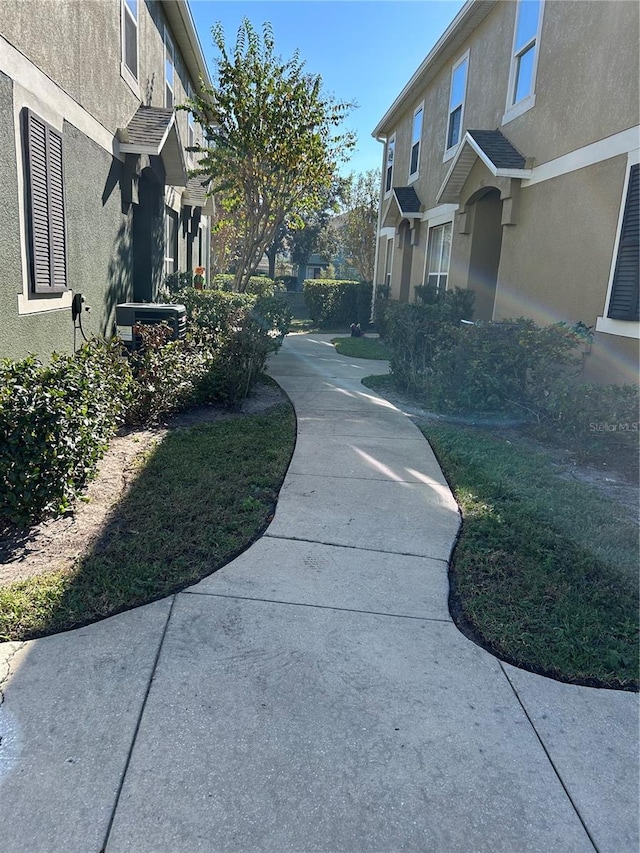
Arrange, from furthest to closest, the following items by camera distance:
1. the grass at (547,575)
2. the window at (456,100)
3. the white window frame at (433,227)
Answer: the white window frame at (433,227) → the window at (456,100) → the grass at (547,575)

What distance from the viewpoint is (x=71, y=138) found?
20.6 feet

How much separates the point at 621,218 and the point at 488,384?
7.46ft

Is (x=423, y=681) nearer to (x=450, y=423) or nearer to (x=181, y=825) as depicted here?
(x=181, y=825)

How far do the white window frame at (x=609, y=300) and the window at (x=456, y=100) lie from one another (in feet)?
21.4

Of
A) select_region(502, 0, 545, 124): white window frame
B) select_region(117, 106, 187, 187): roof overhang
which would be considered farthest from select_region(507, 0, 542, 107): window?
select_region(117, 106, 187, 187): roof overhang

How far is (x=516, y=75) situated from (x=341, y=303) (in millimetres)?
10375

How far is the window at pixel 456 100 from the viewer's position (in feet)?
39.4

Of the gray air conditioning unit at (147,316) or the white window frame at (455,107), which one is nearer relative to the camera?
the gray air conditioning unit at (147,316)

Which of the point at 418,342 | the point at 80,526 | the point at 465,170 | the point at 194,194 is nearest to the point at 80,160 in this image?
the point at 80,526

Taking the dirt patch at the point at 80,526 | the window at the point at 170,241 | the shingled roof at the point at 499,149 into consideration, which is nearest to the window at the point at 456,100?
the shingled roof at the point at 499,149

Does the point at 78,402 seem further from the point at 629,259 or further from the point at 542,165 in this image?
the point at 542,165

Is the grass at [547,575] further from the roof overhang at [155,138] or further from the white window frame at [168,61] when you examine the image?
the white window frame at [168,61]

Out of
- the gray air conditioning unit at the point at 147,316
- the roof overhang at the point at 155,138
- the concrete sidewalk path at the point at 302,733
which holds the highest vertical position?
the roof overhang at the point at 155,138

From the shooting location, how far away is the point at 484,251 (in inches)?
437
